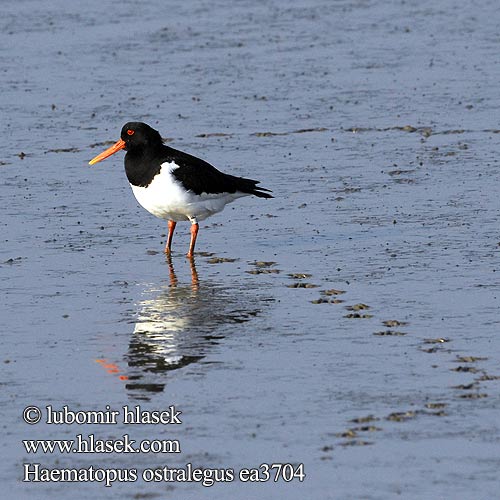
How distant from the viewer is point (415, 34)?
26656mm

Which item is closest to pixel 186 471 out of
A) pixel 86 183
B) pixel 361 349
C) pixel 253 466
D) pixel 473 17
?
pixel 253 466

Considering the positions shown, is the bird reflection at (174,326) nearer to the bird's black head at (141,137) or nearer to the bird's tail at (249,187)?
the bird's tail at (249,187)

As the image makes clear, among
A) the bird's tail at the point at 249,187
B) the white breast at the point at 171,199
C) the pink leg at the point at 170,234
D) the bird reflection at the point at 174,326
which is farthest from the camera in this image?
the bird's tail at the point at 249,187

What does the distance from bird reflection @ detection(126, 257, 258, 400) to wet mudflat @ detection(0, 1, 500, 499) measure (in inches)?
1.3

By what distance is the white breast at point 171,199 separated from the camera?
1452 cm

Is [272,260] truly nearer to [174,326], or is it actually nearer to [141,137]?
[141,137]

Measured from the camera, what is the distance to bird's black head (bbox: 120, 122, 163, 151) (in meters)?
14.9

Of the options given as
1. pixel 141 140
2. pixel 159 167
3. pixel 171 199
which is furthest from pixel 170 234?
pixel 141 140

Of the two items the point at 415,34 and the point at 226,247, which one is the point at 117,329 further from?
the point at 415,34

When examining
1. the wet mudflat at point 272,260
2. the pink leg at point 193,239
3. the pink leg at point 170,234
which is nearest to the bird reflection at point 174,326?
the wet mudflat at point 272,260

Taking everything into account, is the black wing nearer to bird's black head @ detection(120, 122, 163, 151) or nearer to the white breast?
the white breast

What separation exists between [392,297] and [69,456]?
4.41 m

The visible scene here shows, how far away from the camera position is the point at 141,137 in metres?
15.0

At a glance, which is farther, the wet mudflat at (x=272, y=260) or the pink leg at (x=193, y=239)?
the pink leg at (x=193, y=239)
